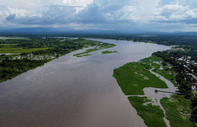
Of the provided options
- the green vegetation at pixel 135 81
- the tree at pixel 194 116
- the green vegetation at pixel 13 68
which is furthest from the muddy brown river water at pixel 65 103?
the tree at pixel 194 116

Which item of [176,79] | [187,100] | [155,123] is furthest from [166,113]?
[176,79]

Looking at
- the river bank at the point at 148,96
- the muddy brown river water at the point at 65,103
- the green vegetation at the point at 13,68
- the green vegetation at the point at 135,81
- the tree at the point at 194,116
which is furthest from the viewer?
the green vegetation at the point at 13,68

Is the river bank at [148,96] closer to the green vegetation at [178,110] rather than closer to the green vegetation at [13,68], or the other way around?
the green vegetation at [178,110]

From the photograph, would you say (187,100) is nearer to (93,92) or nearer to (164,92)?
(164,92)

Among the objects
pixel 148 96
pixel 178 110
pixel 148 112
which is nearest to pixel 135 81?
pixel 148 96

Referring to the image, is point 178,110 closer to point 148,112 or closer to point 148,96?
point 148,112
